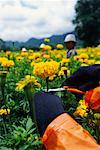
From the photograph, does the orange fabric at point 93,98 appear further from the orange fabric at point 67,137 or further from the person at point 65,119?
the orange fabric at point 67,137

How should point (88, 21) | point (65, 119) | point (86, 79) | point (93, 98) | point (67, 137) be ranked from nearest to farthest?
1. point (67, 137)
2. point (65, 119)
3. point (93, 98)
4. point (86, 79)
5. point (88, 21)

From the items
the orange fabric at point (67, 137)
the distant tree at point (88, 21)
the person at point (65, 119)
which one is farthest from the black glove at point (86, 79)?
the distant tree at point (88, 21)

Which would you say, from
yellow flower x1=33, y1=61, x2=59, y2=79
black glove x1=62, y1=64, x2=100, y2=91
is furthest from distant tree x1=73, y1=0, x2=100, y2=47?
yellow flower x1=33, y1=61, x2=59, y2=79

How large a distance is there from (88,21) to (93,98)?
39.8 m

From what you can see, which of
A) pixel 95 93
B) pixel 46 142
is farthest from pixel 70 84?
pixel 46 142

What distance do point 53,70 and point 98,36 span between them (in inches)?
1525

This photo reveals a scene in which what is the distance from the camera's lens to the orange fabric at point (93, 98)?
2.68m

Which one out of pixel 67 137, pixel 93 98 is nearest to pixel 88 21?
pixel 93 98

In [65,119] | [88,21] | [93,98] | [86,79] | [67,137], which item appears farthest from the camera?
[88,21]

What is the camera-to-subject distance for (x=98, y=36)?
1624 inches

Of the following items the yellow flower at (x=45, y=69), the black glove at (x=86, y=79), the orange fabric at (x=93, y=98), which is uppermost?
the yellow flower at (x=45, y=69)

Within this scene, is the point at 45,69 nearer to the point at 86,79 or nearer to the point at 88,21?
the point at 86,79

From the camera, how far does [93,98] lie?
280 cm

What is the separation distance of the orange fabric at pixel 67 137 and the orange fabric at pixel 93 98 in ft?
0.90
